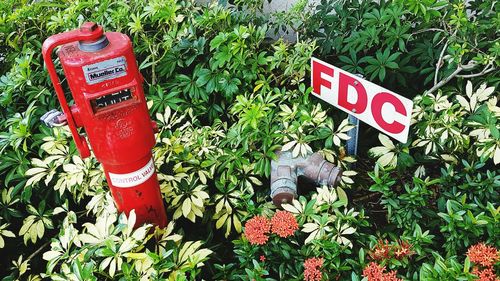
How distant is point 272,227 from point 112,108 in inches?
29.9

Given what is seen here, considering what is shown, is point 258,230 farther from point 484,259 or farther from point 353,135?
point 484,259

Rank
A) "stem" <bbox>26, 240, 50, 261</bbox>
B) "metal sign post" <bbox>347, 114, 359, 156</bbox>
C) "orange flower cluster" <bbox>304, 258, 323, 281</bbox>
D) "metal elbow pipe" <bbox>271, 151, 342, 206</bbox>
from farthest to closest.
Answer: "stem" <bbox>26, 240, 50, 261</bbox>, "metal sign post" <bbox>347, 114, 359, 156</bbox>, "metal elbow pipe" <bbox>271, 151, 342, 206</bbox>, "orange flower cluster" <bbox>304, 258, 323, 281</bbox>

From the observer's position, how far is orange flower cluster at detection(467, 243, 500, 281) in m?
1.58

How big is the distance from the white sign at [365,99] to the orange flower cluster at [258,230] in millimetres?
592

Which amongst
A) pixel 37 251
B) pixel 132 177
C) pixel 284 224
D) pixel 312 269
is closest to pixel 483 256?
pixel 312 269

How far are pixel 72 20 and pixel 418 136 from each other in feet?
6.94

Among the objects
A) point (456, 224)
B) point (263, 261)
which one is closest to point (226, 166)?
point (263, 261)

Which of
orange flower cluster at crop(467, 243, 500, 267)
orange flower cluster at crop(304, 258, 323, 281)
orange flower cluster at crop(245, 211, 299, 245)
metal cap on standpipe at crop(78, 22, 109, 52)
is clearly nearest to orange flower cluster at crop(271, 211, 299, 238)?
orange flower cluster at crop(245, 211, 299, 245)

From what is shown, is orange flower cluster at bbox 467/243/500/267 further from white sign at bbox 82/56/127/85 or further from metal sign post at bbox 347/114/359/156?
white sign at bbox 82/56/127/85

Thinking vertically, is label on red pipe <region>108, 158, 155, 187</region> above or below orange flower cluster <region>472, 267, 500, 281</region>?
above

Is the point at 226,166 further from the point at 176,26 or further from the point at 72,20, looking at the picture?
the point at 72,20

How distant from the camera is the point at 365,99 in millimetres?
1851

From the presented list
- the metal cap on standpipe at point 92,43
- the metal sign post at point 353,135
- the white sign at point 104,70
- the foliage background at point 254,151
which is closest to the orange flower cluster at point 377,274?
the foliage background at point 254,151

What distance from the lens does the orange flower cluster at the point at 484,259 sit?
62.1 inches
